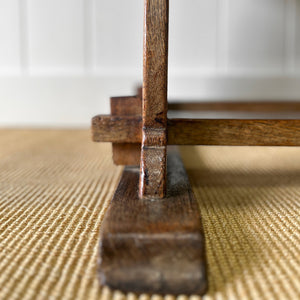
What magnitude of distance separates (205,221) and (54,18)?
1.34 metres

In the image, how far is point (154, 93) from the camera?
1.32 ft

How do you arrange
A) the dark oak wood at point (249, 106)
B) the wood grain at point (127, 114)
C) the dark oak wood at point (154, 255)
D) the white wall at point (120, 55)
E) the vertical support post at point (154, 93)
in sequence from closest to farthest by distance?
the dark oak wood at point (154, 255) < the vertical support post at point (154, 93) < the wood grain at point (127, 114) < the dark oak wood at point (249, 106) < the white wall at point (120, 55)

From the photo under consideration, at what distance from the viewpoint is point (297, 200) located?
1.65 ft

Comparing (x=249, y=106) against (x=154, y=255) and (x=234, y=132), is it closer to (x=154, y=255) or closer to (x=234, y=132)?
(x=234, y=132)

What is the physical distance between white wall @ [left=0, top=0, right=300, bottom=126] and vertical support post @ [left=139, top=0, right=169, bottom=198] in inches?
45.4

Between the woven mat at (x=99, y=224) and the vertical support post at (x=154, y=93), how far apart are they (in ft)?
0.24

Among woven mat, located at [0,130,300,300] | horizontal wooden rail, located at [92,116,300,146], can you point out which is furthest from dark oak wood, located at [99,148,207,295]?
horizontal wooden rail, located at [92,116,300,146]

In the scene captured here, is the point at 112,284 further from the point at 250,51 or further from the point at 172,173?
the point at 250,51

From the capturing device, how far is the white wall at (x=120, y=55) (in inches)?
60.1

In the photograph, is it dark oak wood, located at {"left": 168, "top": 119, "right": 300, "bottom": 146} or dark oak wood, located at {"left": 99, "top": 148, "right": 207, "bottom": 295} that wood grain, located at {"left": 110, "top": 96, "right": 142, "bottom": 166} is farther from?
dark oak wood, located at {"left": 99, "top": 148, "right": 207, "bottom": 295}

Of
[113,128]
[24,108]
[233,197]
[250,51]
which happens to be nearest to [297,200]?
[233,197]

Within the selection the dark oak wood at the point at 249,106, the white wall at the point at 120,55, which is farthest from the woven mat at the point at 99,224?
the white wall at the point at 120,55

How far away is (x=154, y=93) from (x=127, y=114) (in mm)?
133

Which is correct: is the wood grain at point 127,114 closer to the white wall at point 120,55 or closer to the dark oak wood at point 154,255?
the dark oak wood at point 154,255
